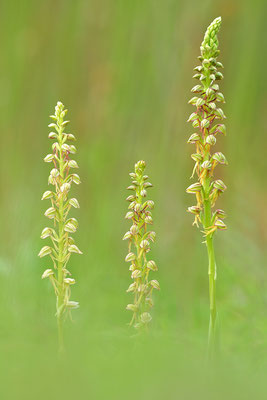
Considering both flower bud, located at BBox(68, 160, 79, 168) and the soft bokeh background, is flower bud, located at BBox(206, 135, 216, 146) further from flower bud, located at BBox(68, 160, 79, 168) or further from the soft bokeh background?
the soft bokeh background

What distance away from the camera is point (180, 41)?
1939 millimetres

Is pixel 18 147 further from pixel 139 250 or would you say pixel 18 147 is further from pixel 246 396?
pixel 246 396

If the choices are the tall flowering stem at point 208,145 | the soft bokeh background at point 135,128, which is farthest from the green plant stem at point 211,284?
the soft bokeh background at point 135,128

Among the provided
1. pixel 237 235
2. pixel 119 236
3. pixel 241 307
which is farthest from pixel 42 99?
pixel 241 307

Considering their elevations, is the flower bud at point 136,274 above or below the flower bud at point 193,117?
below

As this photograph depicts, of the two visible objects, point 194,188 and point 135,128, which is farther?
point 135,128

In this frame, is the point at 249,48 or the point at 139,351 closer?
the point at 139,351

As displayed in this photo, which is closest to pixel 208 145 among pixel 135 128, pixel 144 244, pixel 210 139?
pixel 210 139

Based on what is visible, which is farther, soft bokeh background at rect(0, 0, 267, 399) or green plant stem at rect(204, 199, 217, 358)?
soft bokeh background at rect(0, 0, 267, 399)

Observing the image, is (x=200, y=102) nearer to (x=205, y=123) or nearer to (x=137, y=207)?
(x=205, y=123)

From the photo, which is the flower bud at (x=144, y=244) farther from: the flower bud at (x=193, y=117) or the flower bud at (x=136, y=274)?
the flower bud at (x=193, y=117)

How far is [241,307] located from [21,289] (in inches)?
16.9

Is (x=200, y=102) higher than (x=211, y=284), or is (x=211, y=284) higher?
(x=200, y=102)

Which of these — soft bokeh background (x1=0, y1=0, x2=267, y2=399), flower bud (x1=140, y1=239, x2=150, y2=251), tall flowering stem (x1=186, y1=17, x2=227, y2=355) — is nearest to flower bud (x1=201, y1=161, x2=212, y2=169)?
tall flowering stem (x1=186, y1=17, x2=227, y2=355)
